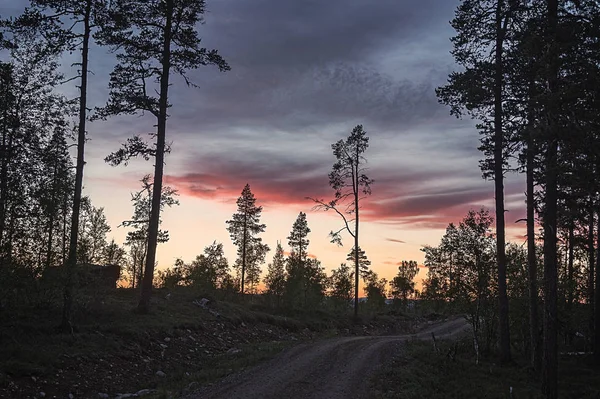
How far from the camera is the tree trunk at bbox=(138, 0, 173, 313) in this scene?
2223 cm

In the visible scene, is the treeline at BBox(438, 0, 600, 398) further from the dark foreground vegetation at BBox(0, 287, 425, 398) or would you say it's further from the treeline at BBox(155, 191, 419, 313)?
the treeline at BBox(155, 191, 419, 313)

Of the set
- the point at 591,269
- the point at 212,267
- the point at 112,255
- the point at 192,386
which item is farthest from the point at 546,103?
the point at 212,267

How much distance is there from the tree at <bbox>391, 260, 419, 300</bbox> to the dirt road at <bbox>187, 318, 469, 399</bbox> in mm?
78624

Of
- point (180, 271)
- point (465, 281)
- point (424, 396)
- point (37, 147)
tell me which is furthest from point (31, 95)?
point (180, 271)

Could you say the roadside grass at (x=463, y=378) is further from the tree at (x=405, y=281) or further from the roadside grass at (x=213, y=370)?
the tree at (x=405, y=281)

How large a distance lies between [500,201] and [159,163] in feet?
57.5

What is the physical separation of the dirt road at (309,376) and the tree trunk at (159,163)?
336 inches

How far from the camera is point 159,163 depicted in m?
23.2

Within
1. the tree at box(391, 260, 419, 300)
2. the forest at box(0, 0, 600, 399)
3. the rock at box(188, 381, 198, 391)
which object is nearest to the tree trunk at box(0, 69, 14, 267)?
the forest at box(0, 0, 600, 399)

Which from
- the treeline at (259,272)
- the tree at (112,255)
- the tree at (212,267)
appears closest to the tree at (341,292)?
the treeline at (259,272)

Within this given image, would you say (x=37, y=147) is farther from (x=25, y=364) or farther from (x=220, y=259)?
(x=220, y=259)

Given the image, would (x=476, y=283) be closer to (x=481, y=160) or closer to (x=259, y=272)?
(x=481, y=160)

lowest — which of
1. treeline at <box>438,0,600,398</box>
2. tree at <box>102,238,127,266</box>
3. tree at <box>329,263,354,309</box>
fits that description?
tree at <box>329,263,354,309</box>

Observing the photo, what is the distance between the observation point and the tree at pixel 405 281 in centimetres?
9719
